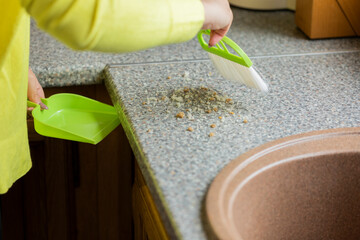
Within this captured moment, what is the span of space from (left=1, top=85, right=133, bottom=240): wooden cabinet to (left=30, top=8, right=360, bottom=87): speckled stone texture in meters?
0.06

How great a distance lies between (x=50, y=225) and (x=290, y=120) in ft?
2.13

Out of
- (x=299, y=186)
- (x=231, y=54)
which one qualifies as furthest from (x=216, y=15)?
(x=299, y=186)

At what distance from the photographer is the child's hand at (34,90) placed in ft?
3.26

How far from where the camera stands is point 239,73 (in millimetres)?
904

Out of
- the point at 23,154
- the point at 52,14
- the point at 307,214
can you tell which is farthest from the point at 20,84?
the point at 307,214

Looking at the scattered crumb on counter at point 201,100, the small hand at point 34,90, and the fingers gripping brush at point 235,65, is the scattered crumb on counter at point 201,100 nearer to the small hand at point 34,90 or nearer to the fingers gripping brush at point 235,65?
the fingers gripping brush at point 235,65

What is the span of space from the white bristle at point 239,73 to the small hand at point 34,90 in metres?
0.32

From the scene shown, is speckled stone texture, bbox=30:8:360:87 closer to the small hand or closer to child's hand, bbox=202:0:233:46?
the small hand

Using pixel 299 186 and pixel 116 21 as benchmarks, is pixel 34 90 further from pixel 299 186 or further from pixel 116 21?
pixel 299 186

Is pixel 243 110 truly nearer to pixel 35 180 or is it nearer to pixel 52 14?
pixel 52 14

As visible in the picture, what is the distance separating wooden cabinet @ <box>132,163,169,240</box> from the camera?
77cm

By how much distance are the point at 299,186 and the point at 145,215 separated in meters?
0.26

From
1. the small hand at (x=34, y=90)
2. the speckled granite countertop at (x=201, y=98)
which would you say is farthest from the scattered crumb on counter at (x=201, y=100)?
the small hand at (x=34, y=90)

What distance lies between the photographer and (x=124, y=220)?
126 centimetres
